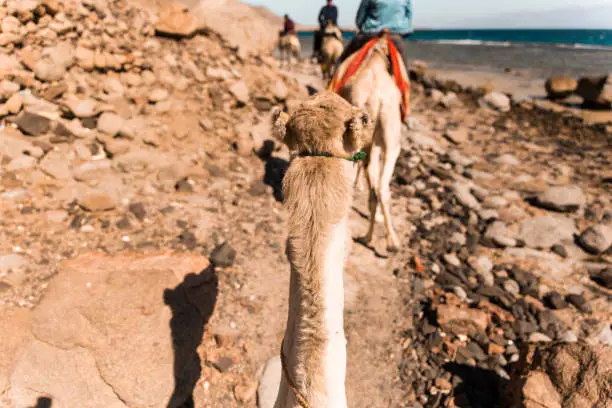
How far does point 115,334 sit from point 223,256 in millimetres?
1416

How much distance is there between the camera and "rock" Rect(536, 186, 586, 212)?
6238mm

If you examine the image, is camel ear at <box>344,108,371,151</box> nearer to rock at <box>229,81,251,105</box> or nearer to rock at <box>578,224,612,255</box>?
rock at <box>578,224,612,255</box>

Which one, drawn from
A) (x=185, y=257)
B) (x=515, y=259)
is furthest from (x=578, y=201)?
(x=185, y=257)

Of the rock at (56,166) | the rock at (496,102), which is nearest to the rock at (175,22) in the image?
the rock at (56,166)

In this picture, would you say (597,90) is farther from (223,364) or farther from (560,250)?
(223,364)

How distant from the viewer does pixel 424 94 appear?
45.1 ft

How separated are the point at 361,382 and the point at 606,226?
4.65 metres

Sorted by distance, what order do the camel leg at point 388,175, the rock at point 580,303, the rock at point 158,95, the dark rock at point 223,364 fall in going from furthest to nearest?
1. the rock at point 158,95
2. the camel leg at point 388,175
3. the rock at point 580,303
4. the dark rock at point 223,364

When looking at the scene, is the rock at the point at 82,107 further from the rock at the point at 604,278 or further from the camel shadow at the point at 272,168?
the rock at the point at 604,278

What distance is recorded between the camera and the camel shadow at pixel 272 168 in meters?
6.31

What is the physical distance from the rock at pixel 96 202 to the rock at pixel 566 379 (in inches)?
179

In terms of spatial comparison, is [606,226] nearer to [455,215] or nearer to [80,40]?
[455,215]

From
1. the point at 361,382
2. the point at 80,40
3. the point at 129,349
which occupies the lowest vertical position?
the point at 361,382

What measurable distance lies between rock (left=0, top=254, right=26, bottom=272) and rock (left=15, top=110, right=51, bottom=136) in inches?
81.9
